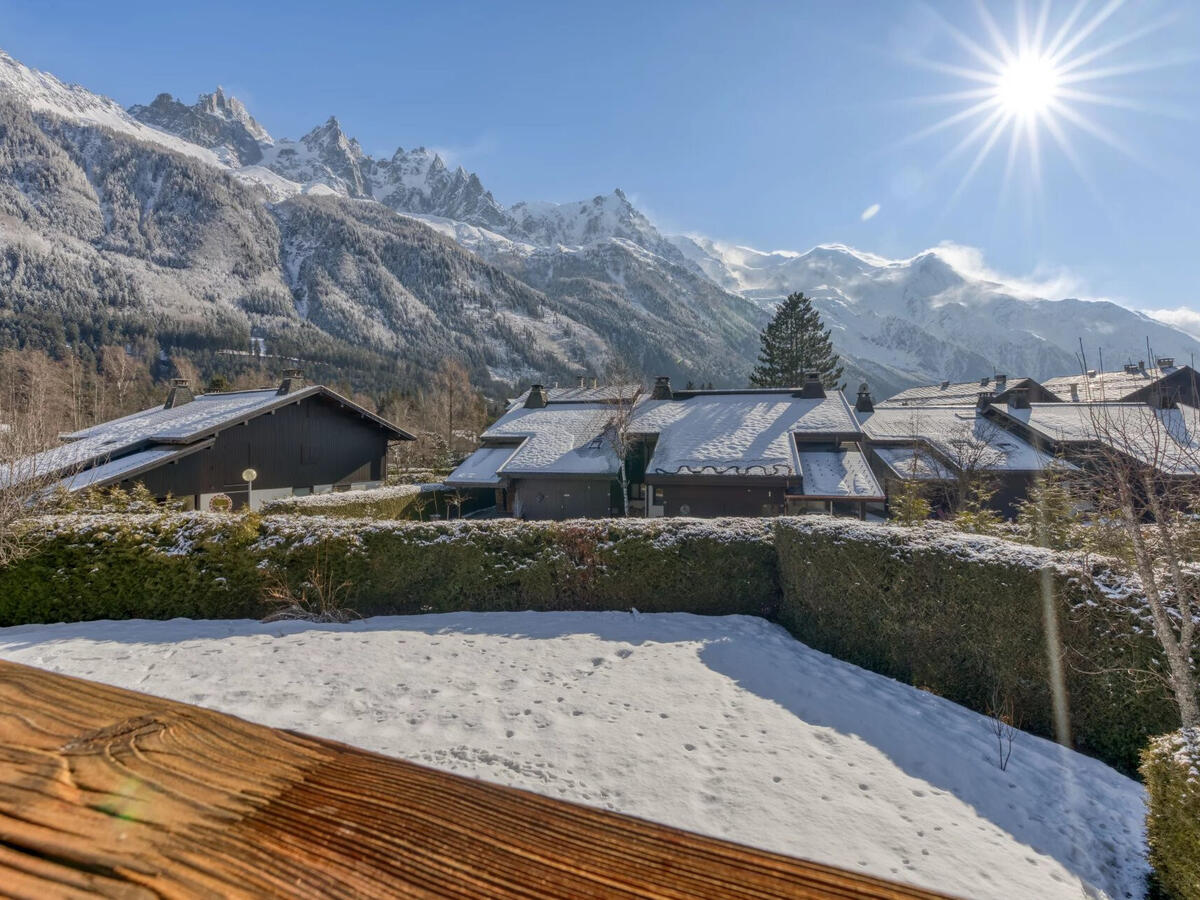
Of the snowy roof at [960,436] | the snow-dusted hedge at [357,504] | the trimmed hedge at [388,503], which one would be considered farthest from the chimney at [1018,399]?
the snow-dusted hedge at [357,504]

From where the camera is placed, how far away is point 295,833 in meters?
0.64

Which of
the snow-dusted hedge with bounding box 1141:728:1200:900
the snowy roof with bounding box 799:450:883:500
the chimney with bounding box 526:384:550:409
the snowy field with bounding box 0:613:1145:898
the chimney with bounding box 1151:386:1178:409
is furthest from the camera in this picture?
the chimney with bounding box 526:384:550:409

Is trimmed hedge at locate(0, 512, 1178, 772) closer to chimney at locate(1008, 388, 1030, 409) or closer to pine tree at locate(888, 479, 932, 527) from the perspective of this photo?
pine tree at locate(888, 479, 932, 527)

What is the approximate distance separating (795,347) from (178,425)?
130 feet

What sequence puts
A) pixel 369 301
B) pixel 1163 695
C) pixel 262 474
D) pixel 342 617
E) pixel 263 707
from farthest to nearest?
1. pixel 369 301
2. pixel 262 474
3. pixel 342 617
4. pixel 263 707
5. pixel 1163 695

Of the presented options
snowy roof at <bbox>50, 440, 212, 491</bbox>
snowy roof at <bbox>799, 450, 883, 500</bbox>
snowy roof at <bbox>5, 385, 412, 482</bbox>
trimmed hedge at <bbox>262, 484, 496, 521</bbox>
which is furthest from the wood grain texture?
snowy roof at <bbox>50, 440, 212, 491</bbox>

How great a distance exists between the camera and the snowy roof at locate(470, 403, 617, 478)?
68.4ft

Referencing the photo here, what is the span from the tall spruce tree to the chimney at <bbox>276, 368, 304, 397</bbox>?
33.0 meters

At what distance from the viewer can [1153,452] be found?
5059 millimetres

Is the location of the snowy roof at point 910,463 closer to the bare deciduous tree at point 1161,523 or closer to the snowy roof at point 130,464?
the bare deciduous tree at point 1161,523

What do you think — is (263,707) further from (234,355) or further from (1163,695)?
(234,355)

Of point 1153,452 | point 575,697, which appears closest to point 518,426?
point 575,697

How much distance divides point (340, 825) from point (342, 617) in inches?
363

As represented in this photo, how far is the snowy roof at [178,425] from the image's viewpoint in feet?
57.6
